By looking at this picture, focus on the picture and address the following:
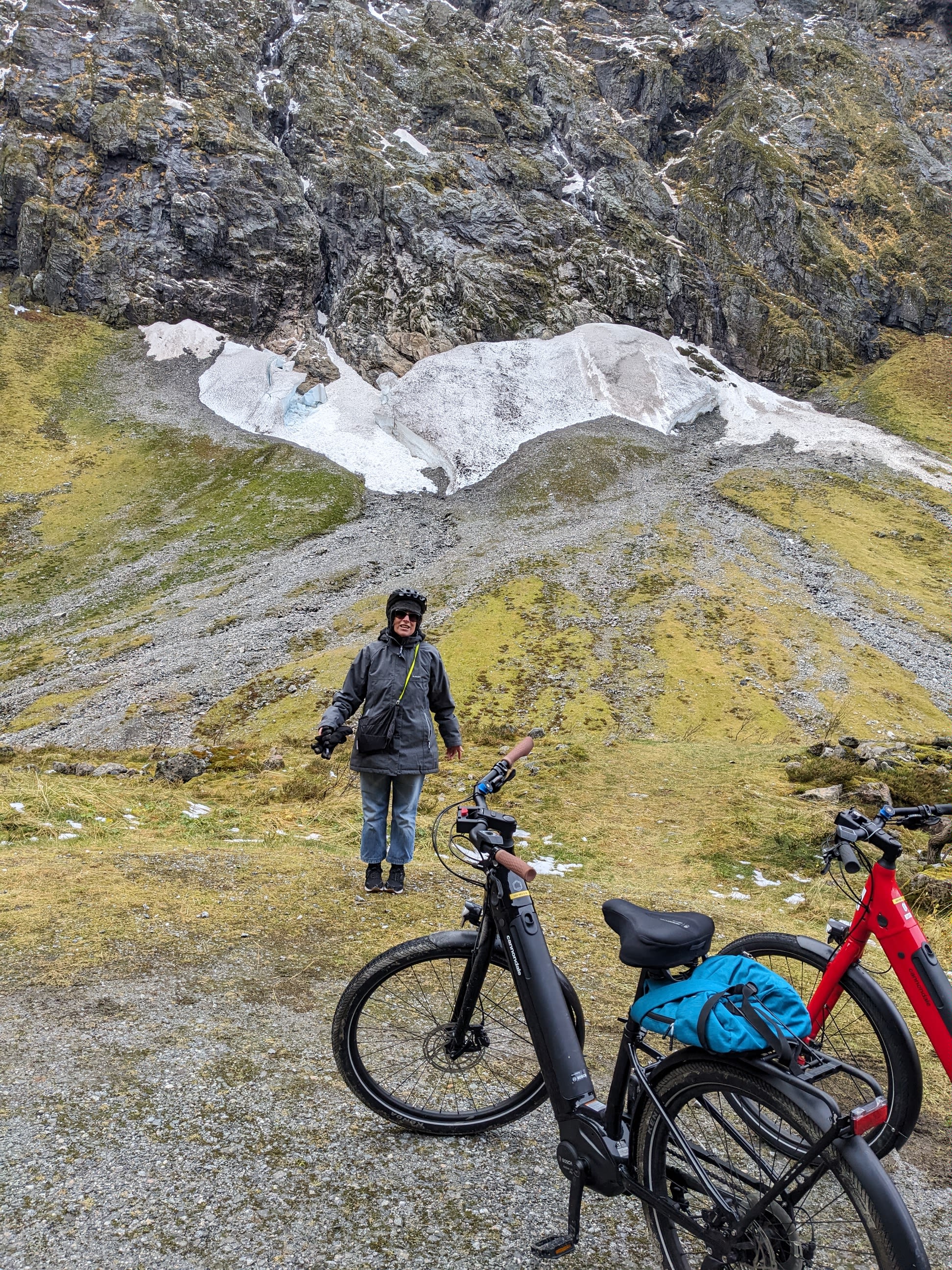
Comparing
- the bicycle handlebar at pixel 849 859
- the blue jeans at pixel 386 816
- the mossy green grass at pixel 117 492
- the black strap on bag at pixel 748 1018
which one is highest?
the black strap on bag at pixel 748 1018

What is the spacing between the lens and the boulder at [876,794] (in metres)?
13.5

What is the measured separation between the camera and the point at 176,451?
2854 inches

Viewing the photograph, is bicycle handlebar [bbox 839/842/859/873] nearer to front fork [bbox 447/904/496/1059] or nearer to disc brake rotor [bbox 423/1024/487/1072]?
front fork [bbox 447/904/496/1059]

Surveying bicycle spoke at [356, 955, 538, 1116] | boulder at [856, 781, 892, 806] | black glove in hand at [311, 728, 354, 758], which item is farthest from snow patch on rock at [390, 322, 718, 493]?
bicycle spoke at [356, 955, 538, 1116]

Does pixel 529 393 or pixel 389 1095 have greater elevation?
pixel 529 393

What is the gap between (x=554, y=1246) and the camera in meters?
3.30

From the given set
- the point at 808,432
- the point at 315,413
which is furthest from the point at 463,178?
the point at 808,432

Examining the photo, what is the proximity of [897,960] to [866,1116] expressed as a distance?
78.0 inches

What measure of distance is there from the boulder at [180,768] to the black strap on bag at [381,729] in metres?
10.0

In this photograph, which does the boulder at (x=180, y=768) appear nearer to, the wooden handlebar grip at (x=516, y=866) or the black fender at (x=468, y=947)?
the black fender at (x=468, y=947)

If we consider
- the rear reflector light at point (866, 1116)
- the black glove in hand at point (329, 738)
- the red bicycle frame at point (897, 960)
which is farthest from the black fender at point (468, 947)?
the black glove in hand at point (329, 738)

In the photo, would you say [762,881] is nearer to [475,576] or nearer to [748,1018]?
[748,1018]

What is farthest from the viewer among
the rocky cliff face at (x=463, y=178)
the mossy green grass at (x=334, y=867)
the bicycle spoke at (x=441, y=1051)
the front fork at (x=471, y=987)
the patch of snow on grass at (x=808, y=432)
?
the rocky cliff face at (x=463, y=178)

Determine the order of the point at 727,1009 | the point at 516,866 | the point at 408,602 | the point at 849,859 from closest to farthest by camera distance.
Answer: the point at 727,1009, the point at 516,866, the point at 849,859, the point at 408,602
